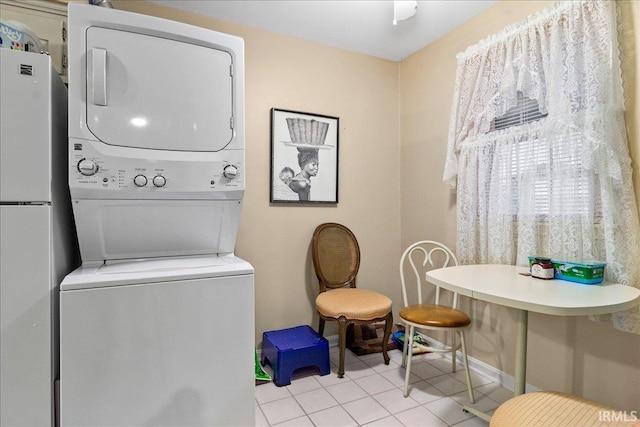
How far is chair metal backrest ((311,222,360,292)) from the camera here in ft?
8.50

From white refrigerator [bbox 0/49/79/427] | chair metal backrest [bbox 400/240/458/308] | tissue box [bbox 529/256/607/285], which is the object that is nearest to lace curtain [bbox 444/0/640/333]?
tissue box [bbox 529/256/607/285]

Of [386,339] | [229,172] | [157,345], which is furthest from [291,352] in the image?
[229,172]

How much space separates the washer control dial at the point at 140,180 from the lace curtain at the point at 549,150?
1963 millimetres

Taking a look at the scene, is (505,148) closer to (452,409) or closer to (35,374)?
(452,409)

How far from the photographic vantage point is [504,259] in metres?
2.02

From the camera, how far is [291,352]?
2.11 metres

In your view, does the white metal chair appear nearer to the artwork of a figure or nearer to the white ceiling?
the artwork of a figure

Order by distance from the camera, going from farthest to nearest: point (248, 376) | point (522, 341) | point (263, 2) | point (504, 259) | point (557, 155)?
point (263, 2)
point (504, 259)
point (557, 155)
point (522, 341)
point (248, 376)

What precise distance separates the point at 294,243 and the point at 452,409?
1.54 meters

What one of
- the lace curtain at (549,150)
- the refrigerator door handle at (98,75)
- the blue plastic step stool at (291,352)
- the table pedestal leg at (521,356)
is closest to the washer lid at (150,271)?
the refrigerator door handle at (98,75)

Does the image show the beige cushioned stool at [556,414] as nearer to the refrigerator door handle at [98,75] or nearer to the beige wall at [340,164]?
the beige wall at [340,164]

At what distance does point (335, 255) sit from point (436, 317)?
97cm

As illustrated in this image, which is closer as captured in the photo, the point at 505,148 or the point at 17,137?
the point at 17,137

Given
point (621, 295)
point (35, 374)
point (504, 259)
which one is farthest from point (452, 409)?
point (35, 374)
